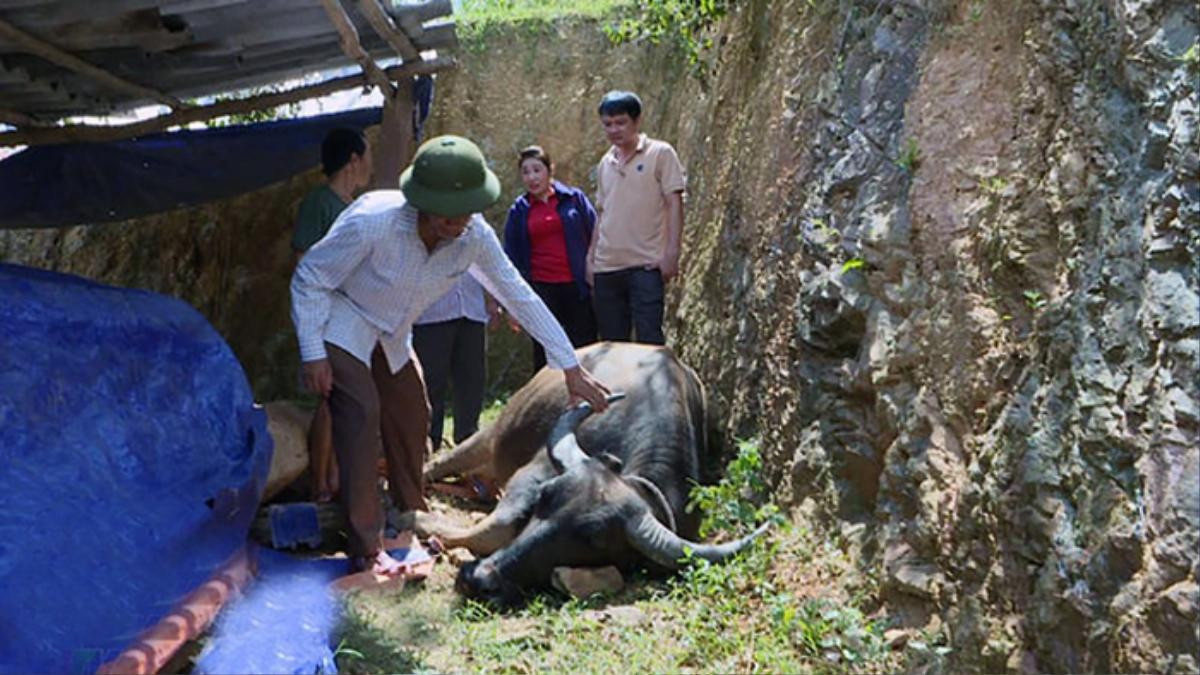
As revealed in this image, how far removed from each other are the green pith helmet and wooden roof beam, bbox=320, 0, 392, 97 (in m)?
1.35

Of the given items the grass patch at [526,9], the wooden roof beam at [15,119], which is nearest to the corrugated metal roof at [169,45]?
the wooden roof beam at [15,119]

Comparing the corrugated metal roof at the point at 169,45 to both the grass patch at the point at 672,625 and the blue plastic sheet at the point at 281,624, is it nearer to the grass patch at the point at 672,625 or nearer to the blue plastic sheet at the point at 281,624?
the blue plastic sheet at the point at 281,624

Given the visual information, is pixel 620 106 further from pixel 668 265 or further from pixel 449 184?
pixel 449 184

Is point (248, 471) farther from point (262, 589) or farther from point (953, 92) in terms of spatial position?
point (953, 92)

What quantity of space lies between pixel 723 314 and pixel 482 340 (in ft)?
5.15

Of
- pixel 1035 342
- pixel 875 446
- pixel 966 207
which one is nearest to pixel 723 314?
pixel 875 446

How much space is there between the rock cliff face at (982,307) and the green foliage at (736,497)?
0.41 feet

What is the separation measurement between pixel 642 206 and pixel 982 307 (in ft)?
10.8

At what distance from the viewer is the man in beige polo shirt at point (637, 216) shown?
730cm

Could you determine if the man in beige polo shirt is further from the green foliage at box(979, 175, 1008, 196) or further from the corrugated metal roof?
the green foliage at box(979, 175, 1008, 196)

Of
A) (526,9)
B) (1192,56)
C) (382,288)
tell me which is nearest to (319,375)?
(382,288)

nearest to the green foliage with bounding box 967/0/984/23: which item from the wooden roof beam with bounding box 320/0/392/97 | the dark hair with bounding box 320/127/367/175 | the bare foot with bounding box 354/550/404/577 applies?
the wooden roof beam with bounding box 320/0/392/97

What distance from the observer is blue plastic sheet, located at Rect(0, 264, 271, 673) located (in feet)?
13.5

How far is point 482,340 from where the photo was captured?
7.95 metres
